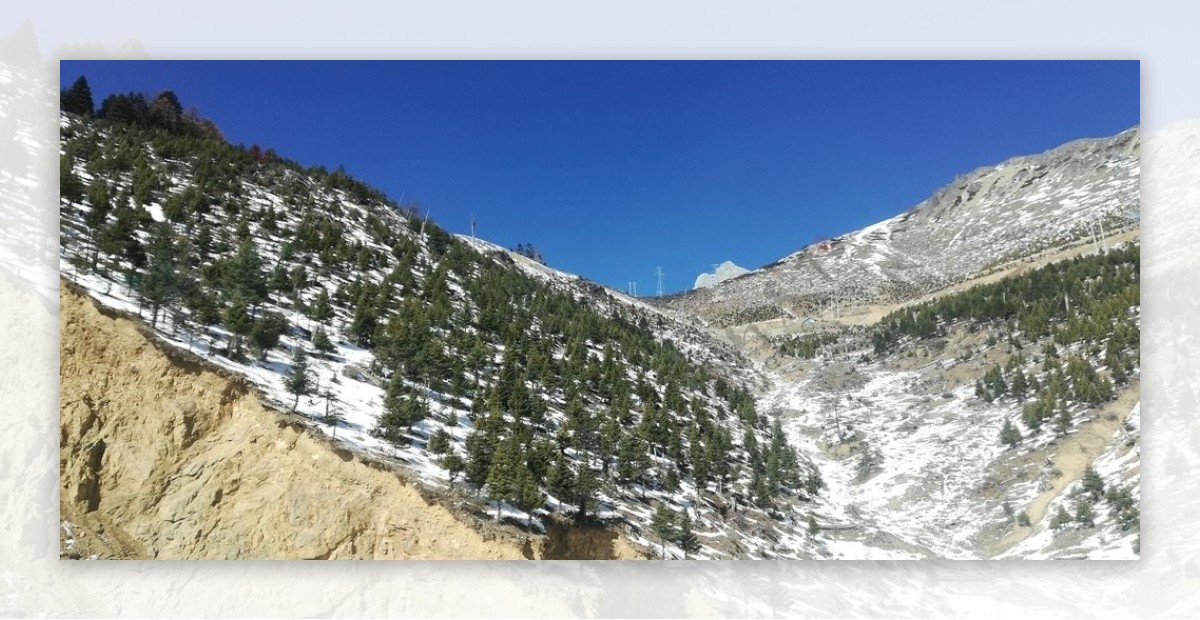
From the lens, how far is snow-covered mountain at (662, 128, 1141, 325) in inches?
458

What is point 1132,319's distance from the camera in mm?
7598

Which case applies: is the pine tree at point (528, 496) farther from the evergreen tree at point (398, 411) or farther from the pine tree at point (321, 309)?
the pine tree at point (321, 309)

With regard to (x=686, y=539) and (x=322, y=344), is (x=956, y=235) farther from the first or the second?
(x=322, y=344)

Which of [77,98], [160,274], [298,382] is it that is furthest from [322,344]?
[77,98]

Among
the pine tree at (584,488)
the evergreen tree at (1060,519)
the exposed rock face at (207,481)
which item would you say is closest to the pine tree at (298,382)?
the exposed rock face at (207,481)

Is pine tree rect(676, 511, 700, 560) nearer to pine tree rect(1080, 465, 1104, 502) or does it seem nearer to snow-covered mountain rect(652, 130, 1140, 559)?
snow-covered mountain rect(652, 130, 1140, 559)

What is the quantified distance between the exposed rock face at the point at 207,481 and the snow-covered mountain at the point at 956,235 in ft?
31.8

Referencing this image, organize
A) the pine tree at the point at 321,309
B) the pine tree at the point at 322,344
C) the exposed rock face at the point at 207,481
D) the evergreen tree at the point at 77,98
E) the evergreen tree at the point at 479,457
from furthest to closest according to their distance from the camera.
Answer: the pine tree at the point at 321,309, the pine tree at the point at 322,344, the evergreen tree at the point at 77,98, the evergreen tree at the point at 479,457, the exposed rock face at the point at 207,481

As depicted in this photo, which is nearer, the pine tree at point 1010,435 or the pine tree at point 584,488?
the pine tree at point 584,488

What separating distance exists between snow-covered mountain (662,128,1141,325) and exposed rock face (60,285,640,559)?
9.68 m

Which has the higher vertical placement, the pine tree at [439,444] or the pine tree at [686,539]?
the pine tree at [439,444]

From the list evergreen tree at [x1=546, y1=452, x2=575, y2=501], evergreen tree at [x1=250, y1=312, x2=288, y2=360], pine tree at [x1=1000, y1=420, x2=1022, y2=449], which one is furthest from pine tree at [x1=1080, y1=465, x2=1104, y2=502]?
evergreen tree at [x1=250, y1=312, x2=288, y2=360]

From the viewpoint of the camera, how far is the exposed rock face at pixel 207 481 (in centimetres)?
643

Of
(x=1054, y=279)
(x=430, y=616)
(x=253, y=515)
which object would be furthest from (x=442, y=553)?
(x=1054, y=279)
